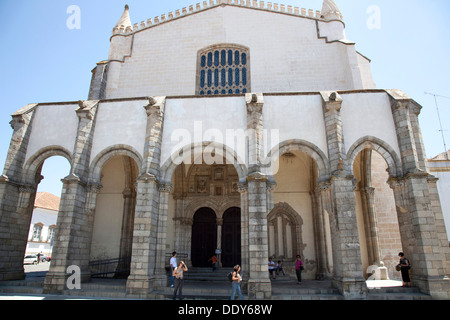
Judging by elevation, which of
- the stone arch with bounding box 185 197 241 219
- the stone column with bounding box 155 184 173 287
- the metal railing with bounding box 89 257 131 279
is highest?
the stone arch with bounding box 185 197 241 219

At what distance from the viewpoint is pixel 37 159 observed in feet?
40.1

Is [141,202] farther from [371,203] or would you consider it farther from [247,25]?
[247,25]

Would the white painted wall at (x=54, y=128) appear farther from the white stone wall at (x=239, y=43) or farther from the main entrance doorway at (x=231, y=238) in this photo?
the main entrance doorway at (x=231, y=238)

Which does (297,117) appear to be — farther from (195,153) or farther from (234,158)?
(195,153)

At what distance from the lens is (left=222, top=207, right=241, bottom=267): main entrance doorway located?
14.9 meters

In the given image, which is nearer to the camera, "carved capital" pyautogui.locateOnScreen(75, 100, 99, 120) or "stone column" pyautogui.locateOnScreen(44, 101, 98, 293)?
"stone column" pyautogui.locateOnScreen(44, 101, 98, 293)

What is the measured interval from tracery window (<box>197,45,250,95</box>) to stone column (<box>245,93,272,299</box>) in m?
5.62

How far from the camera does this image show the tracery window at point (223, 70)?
1653cm

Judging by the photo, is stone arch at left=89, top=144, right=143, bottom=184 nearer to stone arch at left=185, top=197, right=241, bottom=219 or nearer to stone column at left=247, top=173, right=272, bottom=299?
stone column at left=247, top=173, right=272, bottom=299

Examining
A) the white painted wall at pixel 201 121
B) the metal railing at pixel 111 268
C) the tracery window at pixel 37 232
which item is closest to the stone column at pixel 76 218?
the metal railing at pixel 111 268

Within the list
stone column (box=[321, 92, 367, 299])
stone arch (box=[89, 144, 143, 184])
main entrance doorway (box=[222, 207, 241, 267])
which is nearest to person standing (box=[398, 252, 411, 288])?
stone column (box=[321, 92, 367, 299])

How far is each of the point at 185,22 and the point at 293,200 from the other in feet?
41.6

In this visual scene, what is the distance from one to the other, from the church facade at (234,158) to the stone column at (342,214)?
0.05m
